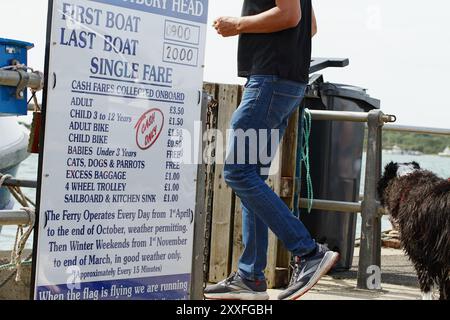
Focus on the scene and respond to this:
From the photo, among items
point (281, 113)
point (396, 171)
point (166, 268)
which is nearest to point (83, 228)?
point (166, 268)

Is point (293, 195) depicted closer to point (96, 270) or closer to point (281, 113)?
point (281, 113)

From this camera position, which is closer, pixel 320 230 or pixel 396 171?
pixel 396 171

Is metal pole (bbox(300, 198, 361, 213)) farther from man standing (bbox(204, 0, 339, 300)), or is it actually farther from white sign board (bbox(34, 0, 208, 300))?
white sign board (bbox(34, 0, 208, 300))

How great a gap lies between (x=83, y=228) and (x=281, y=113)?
1581 millimetres

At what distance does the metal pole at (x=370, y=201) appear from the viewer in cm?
659

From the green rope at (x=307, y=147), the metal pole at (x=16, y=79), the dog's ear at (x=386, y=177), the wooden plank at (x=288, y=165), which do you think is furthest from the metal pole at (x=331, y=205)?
the metal pole at (x=16, y=79)

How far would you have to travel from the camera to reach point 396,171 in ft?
19.5

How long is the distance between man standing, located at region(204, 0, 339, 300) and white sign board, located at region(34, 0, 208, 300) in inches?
19.9

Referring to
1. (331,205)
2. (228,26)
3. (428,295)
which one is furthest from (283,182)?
(228,26)

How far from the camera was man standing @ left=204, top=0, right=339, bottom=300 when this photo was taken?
191 inches

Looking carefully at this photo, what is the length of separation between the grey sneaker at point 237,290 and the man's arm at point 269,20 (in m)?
1.55

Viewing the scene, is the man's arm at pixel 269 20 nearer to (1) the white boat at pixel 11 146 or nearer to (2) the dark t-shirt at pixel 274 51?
(2) the dark t-shirt at pixel 274 51

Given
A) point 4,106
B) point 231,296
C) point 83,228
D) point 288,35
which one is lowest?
point 231,296
